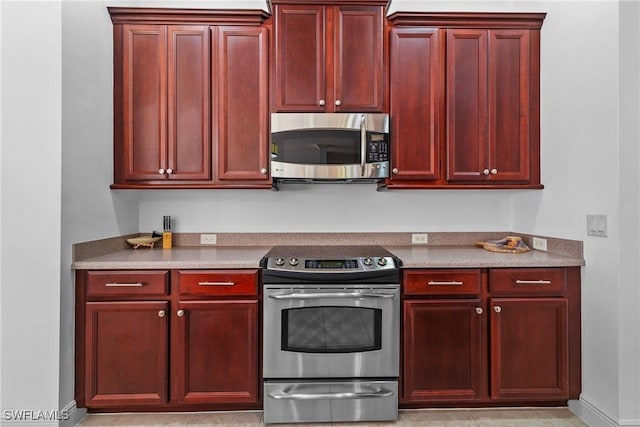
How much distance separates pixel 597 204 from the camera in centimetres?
212

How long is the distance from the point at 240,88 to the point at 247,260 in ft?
3.78

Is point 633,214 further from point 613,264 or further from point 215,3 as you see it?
point 215,3

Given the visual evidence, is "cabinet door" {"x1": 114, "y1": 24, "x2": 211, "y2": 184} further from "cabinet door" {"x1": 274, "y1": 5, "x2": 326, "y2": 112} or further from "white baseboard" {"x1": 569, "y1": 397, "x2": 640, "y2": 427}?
"white baseboard" {"x1": 569, "y1": 397, "x2": 640, "y2": 427}

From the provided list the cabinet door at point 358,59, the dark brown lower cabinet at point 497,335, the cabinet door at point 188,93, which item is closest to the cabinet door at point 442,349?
the dark brown lower cabinet at point 497,335

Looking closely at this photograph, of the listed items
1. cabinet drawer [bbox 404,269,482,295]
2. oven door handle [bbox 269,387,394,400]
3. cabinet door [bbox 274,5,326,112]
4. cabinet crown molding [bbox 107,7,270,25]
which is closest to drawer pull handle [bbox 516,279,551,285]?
cabinet drawer [bbox 404,269,482,295]

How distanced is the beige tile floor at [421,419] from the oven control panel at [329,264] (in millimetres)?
880

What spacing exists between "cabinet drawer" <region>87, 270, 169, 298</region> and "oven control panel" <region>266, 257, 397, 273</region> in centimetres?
65

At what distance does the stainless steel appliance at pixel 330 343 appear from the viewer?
84.6 inches

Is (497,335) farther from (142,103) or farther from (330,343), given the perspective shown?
(142,103)

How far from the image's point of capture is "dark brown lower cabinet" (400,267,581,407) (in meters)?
2.22

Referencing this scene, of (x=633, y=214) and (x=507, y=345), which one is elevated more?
(x=633, y=214)

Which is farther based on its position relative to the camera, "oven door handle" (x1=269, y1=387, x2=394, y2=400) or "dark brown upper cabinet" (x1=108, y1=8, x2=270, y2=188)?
"dark brown upper cabinet" (x1=108, y1=8, x2=270, y2=188)

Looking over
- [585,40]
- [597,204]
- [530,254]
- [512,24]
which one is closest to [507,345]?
[530,254]

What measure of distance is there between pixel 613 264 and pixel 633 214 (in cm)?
28
